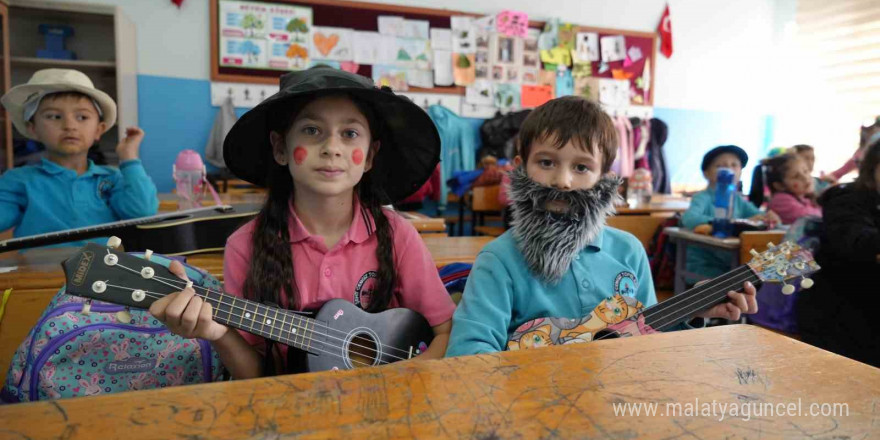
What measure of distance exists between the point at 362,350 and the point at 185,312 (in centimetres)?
40

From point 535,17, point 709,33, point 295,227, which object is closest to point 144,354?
point 295,227

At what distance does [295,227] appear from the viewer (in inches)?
49.2

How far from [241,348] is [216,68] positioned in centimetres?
455

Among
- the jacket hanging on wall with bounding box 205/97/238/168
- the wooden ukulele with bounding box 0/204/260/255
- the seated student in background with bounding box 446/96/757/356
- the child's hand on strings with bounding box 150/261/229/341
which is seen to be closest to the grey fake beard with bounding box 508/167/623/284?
the seated student in background with bounding box 446/96/757/356

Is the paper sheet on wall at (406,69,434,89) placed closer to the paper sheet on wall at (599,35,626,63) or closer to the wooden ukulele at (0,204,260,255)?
the paper sheet on wall at (599,35,626,63)

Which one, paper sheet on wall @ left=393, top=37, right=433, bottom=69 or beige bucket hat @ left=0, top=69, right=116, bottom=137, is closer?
beige bucket hat @ left=0, top=69, right=116, bottom=137

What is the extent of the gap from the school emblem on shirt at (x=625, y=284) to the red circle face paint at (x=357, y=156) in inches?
26.2

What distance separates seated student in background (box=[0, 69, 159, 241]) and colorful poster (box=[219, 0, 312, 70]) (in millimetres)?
3093

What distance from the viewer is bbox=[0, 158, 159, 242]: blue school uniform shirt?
6.35ft

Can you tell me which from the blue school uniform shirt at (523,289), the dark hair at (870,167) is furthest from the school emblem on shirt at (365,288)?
the dark hair at (870,167)

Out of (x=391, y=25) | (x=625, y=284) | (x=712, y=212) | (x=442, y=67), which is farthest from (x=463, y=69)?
(x=625, y=284)

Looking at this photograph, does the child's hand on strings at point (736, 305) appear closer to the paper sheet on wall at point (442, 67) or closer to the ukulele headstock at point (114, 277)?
the ukulele headstock at point (114, 277)

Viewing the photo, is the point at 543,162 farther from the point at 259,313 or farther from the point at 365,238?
the point at 259,313

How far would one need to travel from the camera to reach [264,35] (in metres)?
5.08
